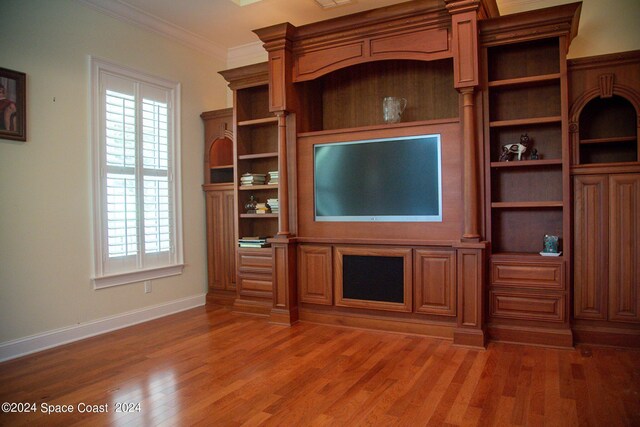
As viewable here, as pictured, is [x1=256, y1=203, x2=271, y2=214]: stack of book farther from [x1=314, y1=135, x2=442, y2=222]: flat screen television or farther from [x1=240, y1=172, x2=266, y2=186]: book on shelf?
[x1=314, y1=135, x2=442, y2=222]: flat screen television

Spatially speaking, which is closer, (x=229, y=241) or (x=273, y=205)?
(x=273, y=205)

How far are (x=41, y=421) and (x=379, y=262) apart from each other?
2.71m

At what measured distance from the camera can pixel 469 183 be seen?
3.54 meters

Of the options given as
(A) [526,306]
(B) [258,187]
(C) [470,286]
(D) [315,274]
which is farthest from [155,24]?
(A) [526,306]

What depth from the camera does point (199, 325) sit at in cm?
422

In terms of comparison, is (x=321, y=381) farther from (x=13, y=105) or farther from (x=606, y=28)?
(x=606, y=28)

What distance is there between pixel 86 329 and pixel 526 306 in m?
3.81

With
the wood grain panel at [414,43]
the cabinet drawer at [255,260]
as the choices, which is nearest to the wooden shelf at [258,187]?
the cabinet drawer at [255,260]

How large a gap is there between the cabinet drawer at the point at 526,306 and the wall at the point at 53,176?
3.43m

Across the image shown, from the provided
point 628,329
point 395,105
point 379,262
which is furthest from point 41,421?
point 628,329

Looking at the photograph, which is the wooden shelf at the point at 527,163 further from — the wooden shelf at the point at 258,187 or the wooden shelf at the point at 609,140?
the wooden shelf at the point at 258,187

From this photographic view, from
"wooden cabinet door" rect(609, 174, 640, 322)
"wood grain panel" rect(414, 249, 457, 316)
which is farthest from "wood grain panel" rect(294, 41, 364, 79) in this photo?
"wooden cabinet door" rect(609, 174, 640, 322)

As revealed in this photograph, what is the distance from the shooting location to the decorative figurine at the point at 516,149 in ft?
12.1

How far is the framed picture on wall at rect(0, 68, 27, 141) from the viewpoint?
10.9 ft
